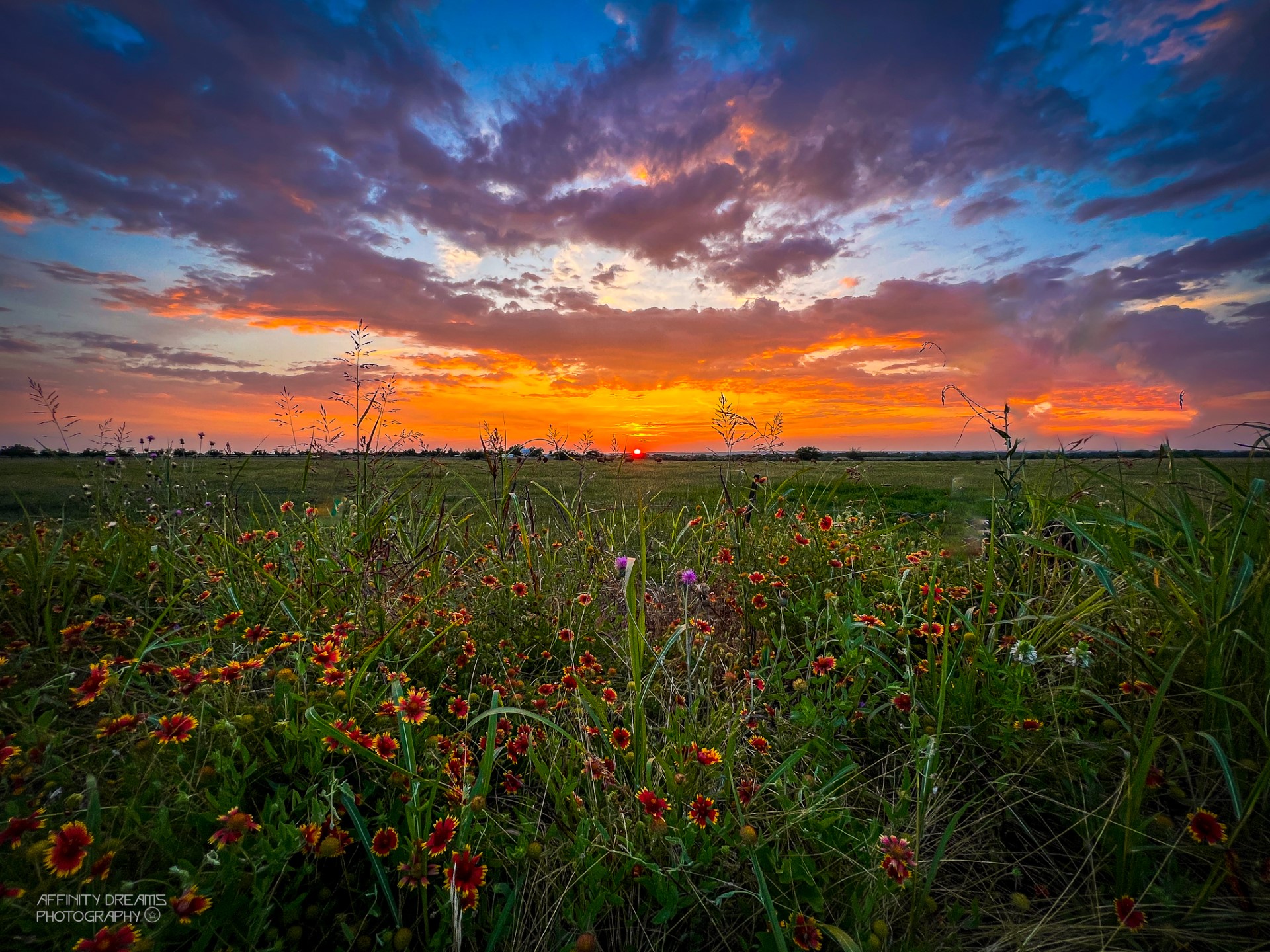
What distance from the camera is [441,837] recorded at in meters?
1.44

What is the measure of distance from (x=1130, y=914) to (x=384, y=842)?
6.12 ft

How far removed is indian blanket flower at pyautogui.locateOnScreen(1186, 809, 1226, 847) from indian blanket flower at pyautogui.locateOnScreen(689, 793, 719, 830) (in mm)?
1224

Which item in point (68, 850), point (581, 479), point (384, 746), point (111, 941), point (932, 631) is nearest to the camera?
point (111, 941)

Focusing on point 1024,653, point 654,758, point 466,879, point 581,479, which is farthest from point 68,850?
Result: point 581,479

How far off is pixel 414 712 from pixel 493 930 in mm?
633

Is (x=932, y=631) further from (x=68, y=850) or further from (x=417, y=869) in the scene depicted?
(x=68, y=850)

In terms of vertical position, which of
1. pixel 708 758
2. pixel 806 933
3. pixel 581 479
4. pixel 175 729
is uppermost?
pixel 581 479

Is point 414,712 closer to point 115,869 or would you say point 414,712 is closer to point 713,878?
point 115,869

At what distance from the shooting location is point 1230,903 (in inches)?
58.4

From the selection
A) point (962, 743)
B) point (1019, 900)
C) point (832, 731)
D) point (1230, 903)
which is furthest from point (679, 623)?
point (1230, 903)

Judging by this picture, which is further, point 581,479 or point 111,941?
point 581,479

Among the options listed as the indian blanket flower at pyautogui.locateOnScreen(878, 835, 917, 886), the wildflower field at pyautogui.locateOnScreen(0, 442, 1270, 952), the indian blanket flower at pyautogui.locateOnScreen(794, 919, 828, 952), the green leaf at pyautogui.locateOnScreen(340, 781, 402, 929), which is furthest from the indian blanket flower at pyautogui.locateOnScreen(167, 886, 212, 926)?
the indian blanket flower at pyautogui.locateOnScreen(878, 835, 917, 886)

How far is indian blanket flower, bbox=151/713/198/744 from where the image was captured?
4.98 feet

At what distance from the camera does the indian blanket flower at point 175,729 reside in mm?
1519
